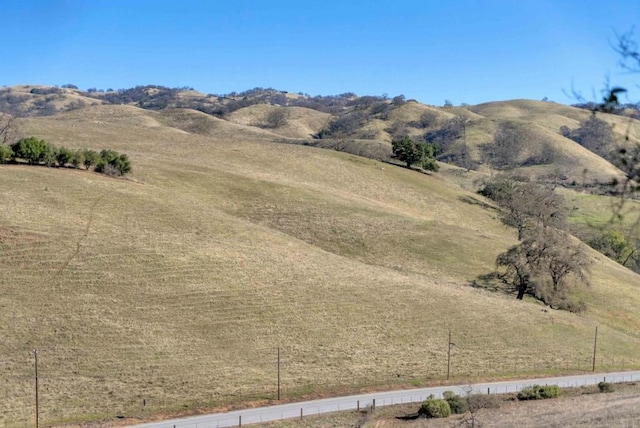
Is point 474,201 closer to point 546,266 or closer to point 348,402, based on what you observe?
point 546,266

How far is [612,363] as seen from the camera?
54.6m

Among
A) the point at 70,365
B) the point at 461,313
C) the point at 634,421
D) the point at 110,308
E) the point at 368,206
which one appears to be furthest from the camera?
the point at 368,206

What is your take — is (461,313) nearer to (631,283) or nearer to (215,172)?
(631,283)

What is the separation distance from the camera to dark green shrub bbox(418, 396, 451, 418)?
36812 mm

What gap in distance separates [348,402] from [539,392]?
13.7 m

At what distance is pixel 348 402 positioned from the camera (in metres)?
39.9

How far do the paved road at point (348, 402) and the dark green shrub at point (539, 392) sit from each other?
6.24 feet

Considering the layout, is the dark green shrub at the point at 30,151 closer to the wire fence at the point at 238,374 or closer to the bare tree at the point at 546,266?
the wire fence at the point at 238,374

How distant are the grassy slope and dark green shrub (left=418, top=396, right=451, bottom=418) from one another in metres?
7.97

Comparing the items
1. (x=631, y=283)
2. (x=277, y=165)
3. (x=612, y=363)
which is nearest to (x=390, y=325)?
(x=612, y=363)

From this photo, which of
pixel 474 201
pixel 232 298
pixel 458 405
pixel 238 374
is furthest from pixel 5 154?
pixel 474 201

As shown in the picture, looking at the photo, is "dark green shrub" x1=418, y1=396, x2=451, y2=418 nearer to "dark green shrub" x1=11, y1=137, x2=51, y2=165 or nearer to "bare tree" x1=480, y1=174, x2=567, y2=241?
"bare tree" x1=480, y1=174, x2=567, y2=241

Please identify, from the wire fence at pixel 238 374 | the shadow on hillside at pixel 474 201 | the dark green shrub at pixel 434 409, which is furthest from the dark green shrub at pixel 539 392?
the shadow on hillside at pixel 474 201

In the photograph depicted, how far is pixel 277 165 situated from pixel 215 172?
58.9ft
